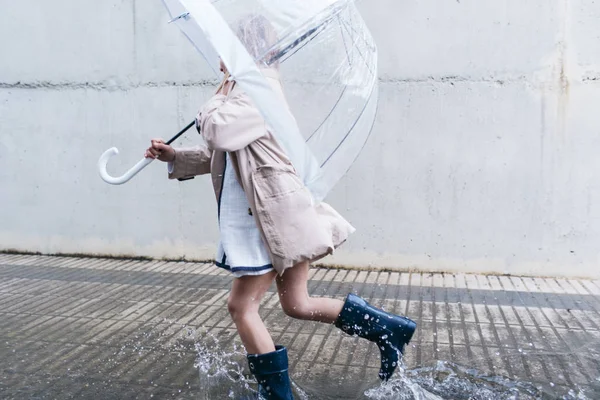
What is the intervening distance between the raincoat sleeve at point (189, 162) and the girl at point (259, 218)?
0.05 m

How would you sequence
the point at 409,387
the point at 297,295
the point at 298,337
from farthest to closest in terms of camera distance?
the point at 298,337, the point at 409,387, the point at 297,295

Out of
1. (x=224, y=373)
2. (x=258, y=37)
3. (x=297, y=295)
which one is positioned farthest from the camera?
(x=224, y=373)

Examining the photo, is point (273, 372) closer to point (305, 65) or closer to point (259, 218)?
point (259, 218)

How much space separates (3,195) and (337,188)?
12.4 feet

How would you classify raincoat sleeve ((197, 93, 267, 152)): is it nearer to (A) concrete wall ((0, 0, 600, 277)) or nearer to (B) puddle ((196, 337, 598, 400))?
(B) puddle ((196, 337, 598, 400))

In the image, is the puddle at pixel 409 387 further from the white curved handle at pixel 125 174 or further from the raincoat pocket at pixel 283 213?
the white curved handle at pixel 125 174

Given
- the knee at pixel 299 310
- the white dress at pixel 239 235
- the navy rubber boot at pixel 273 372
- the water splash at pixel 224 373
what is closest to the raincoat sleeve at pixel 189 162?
the white dress at pixel 239 235

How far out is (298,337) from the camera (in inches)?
163

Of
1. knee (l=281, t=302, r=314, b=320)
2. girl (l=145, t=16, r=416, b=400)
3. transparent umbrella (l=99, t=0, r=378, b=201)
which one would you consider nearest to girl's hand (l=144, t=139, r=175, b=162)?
girl (l=145, t=16, r=416, b=400)

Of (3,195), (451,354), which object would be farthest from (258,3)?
(3,195)

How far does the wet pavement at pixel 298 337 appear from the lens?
10.8 ft

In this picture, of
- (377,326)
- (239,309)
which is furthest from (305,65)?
(377,326)

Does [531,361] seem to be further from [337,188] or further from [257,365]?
[337,188]

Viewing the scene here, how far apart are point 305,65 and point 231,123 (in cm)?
41
